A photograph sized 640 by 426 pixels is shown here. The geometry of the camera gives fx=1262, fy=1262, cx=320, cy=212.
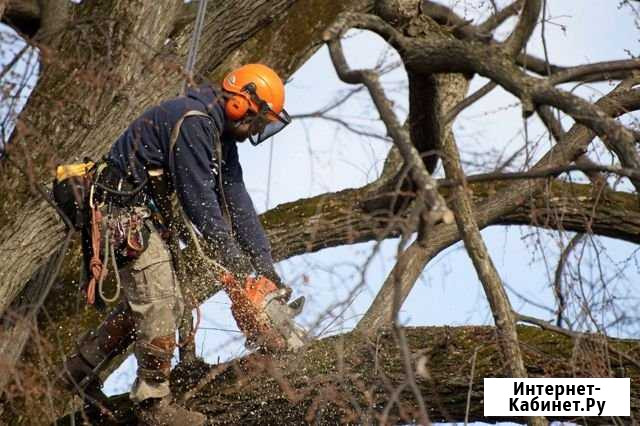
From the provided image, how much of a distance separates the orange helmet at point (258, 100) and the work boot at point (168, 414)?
1.35 m

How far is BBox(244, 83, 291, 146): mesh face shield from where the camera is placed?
612cm

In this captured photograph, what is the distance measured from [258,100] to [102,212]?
92 centimetres

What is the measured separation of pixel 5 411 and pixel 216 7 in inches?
101

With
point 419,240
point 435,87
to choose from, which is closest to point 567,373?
point 435,87

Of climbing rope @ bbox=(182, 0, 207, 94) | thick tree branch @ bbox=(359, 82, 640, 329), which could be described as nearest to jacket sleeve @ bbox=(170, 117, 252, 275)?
climbing rope @ bbox=(182, 0, 207, 94)

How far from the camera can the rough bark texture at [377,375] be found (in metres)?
5.82

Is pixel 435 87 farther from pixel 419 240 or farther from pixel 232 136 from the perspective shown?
pixel 419 240

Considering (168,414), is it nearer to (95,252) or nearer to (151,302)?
(151,302)

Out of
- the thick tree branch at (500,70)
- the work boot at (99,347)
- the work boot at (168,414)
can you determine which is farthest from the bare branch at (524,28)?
the work boot at (99,347)

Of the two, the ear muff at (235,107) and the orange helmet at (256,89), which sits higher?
the orange helmet at (256,89)

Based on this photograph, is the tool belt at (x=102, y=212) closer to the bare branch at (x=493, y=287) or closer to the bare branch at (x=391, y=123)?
the bare branch at (x=391, y=123)

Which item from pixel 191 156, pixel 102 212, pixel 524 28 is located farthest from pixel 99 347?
pixel 524 28

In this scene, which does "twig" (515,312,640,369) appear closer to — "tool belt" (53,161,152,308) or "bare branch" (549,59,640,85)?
"bare branch" (549,59,640,85)

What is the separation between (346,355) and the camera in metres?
5.86
